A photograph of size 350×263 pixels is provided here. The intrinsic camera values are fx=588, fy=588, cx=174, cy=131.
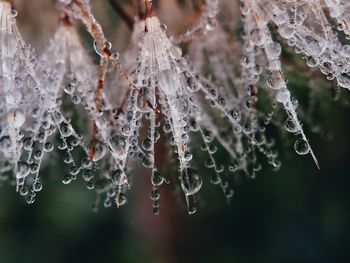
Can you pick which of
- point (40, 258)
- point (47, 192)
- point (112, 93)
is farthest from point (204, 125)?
point (40, 258)

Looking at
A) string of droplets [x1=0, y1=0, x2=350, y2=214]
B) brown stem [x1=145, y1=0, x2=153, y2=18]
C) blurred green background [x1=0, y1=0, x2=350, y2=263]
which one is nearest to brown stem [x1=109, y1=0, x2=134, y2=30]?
string of droplets [x1=0, y1=0, x2=350, y2=214]

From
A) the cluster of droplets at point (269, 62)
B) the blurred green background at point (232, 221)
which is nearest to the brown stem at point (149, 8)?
the cluster of droplets at point (269, 62)

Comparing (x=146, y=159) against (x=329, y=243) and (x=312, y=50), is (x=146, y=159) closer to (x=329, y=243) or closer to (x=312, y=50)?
(x=312, y=50)

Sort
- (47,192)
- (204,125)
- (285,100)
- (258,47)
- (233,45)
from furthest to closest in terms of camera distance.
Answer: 1. (47,192)
2. (233,45)
3. (204,125)
4. (258,47)
5. (285,100)

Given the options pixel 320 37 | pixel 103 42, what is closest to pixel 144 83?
pixel 103 42

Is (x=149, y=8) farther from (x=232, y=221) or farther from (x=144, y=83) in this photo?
(x=232, y=221)
